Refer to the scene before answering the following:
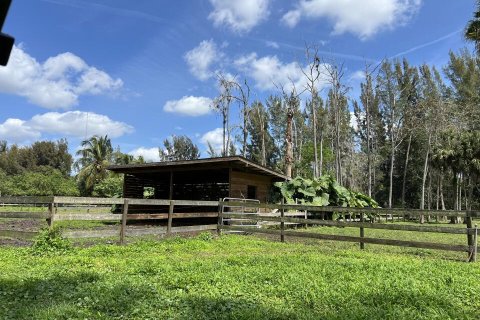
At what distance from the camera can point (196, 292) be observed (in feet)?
15.7

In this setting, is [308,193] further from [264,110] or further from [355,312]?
[264,110]

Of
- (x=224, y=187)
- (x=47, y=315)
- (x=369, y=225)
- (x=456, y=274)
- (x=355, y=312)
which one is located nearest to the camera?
(x=47, y=315)

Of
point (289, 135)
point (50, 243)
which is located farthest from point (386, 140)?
point (50, 243)

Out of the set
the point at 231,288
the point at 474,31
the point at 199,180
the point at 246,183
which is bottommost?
the point at 231,288

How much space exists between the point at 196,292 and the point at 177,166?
13.8 meters

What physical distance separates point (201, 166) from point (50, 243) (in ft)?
34.4

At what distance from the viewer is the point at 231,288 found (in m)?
4.98

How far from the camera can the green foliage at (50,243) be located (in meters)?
7.46

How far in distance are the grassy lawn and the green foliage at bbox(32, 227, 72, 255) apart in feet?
0.64

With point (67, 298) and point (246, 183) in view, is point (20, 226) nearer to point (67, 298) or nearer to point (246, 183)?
point (246, 183)

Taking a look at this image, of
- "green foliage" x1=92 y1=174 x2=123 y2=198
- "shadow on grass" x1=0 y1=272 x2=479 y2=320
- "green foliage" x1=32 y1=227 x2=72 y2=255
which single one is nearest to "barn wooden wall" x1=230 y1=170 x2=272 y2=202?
Result: "green foliage" x1=32 y1=227 x2=72 y2=255

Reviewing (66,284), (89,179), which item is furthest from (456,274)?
(89,179)

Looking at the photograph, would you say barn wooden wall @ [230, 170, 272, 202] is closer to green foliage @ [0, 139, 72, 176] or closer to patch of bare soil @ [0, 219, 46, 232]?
patch of bare soil @ [0, 219, 46, 232]

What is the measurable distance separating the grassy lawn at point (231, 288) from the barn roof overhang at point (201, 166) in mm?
9391
